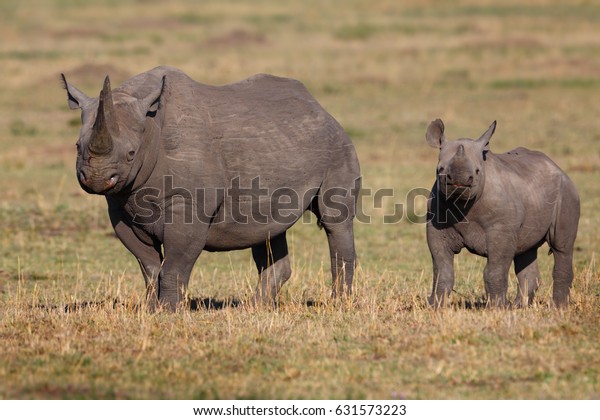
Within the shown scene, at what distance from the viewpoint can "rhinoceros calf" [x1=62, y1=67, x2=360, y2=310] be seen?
9.86m

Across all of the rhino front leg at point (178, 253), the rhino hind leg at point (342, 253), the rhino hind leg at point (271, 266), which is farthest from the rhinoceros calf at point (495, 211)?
the rhino front leg at point (178, 253)

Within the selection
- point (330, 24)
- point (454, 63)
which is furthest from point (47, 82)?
point (330, 24)

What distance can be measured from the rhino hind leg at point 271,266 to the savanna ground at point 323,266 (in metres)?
0.27

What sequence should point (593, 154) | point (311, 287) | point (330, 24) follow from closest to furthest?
point (311, 287) < point (593, 154) < point (330, 24)

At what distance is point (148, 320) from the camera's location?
9750 mm

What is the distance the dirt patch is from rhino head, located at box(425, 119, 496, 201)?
3633cm

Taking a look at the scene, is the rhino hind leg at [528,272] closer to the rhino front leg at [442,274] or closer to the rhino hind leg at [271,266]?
the rhino front leg at [442,274]

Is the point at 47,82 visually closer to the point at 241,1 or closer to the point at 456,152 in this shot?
the point at 456,152

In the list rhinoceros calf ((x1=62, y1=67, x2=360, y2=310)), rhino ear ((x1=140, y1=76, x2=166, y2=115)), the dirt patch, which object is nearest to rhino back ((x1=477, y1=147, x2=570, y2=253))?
rhinoceros calf ((x1=62, y1=67, x2=360, y2=310))

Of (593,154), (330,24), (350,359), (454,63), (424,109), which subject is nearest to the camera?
(350,359)

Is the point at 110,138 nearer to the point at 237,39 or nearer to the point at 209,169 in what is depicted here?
the point at 209,169

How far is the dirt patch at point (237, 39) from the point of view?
151ft

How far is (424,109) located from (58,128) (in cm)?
998

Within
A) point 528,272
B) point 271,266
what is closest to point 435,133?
point 528,272
